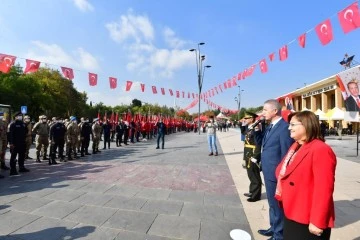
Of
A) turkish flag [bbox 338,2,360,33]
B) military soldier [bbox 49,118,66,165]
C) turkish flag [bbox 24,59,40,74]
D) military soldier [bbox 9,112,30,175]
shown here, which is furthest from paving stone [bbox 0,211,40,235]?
turkish flag [bbox 24,59,40,74]

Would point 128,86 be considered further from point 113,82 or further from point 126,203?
point 126,203

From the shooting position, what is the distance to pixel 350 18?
24.5ft

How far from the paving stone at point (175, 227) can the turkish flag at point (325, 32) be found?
7.14 meters

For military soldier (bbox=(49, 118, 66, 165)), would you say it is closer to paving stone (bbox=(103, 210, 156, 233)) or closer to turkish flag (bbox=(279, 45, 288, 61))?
Answer: paving stone (bbox=(103, 210, 156, 233))

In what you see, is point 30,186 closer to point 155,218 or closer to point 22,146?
point 22,146

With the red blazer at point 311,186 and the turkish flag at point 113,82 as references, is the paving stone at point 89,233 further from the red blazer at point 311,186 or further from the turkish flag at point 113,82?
the turkish flag at point 113,82

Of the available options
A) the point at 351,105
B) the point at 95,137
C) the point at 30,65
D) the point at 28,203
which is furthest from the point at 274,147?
the point at 30,65

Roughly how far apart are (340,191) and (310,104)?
153ft

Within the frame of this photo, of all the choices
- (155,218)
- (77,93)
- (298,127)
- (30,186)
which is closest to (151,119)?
(30,186)

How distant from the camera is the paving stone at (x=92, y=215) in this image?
4.62 m

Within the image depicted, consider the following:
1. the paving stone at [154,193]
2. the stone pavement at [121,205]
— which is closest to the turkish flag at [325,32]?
the stone pavement at [121,205]

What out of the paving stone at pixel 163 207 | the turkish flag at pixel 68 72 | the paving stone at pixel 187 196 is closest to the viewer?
the paving stone at pixel 163 207

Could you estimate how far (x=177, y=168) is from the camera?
381 inches

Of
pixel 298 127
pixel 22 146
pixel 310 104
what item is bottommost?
pixel 22 146
